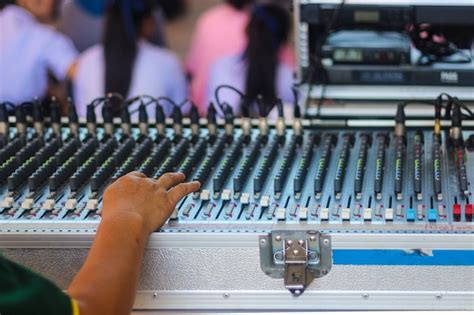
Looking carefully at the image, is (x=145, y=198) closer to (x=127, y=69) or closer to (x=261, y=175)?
(x=261, y=175)

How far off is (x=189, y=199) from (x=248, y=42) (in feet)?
3.13

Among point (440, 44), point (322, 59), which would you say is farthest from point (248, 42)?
point (440, 44)

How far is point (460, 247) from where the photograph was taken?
212 cm

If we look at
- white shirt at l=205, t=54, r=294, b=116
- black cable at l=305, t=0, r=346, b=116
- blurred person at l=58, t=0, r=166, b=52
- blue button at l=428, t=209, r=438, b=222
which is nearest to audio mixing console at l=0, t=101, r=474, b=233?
blue button at l=428, t=209, r=438, b=222

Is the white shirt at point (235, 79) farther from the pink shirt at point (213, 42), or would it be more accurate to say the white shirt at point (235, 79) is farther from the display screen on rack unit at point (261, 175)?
the display screen on rack unit at point (261, 175)

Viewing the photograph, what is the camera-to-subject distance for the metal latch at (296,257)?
7.10 feet

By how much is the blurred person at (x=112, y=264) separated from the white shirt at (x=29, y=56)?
110 cm

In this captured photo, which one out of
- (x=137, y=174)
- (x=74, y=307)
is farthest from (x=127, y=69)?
(x=74, y=307)

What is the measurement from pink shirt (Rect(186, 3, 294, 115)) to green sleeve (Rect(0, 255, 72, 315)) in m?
1.40

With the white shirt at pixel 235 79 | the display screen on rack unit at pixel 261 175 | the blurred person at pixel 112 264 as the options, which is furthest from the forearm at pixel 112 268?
the white shirt at pixel 235 79

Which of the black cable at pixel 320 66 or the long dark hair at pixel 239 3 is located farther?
the long dark hair at pixel 239 3

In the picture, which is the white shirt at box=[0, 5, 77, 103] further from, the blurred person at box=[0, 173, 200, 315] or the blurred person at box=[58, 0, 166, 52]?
the blurred person at box=[0, 173, 200, 315]

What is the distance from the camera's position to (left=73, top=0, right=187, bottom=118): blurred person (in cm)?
325

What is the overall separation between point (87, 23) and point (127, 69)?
19 cm
